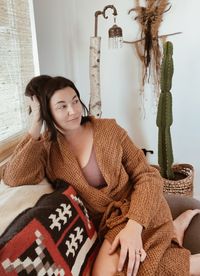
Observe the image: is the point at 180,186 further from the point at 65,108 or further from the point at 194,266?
the point at 65,108

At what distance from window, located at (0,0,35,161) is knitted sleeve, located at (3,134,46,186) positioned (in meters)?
0.34

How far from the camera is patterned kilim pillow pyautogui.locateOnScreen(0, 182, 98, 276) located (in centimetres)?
72

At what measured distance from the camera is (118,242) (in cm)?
102

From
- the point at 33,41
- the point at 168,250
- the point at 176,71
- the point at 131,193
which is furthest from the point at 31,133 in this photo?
the point at 176,71

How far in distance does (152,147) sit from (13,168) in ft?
5.13

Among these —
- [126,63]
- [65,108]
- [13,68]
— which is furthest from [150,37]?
[65,108]

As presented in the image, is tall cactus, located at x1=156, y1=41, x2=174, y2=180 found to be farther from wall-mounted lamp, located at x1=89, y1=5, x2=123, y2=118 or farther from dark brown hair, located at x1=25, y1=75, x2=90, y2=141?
dark brown hair, located at x1=25, y1=75, x2=90, y2=141

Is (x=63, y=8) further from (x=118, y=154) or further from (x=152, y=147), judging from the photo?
(x=118, y=154)

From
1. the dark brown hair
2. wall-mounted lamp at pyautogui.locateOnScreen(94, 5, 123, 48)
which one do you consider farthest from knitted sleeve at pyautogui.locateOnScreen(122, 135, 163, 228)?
wall-mounted lamp at pyautogui.locateOnScreen(94, 5, 123, 48)

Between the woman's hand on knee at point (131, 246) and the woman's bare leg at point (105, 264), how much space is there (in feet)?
0.07

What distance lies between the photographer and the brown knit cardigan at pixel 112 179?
1.08 m

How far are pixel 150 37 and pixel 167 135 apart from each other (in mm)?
761

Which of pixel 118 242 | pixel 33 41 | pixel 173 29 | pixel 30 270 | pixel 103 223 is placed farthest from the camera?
pixel 173 29

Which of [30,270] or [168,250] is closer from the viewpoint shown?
[30,270]
